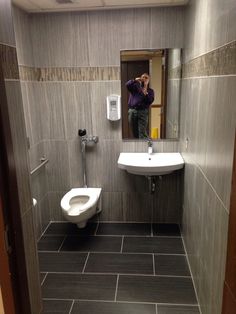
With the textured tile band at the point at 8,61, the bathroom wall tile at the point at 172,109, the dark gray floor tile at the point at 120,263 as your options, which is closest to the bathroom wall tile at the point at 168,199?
the bathroom wall tile at the point at 172,109

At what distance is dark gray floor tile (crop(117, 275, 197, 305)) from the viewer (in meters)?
2.10

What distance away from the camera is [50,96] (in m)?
2.93

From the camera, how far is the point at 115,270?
243 centimetres

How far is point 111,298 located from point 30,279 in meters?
1.16

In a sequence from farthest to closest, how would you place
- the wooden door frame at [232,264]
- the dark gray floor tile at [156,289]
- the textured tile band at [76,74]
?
the textured tile band at [76,74]
the dark gray floor tile at [156,289]
the wooden door frame at [232,264]

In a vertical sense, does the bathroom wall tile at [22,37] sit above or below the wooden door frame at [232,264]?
above

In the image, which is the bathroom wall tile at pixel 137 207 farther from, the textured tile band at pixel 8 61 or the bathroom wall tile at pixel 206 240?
the textured tile band at pixel 8 61

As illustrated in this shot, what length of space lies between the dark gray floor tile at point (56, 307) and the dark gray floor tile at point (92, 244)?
2.20ft

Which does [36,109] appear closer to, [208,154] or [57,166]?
[57,166]

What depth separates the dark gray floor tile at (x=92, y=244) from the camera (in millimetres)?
2750

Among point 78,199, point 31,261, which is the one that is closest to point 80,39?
point 78,199

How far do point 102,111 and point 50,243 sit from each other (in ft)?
4.86

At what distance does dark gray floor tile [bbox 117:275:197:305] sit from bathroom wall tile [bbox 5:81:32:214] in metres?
1.41

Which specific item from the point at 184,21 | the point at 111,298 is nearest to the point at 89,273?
the point at 111,298
